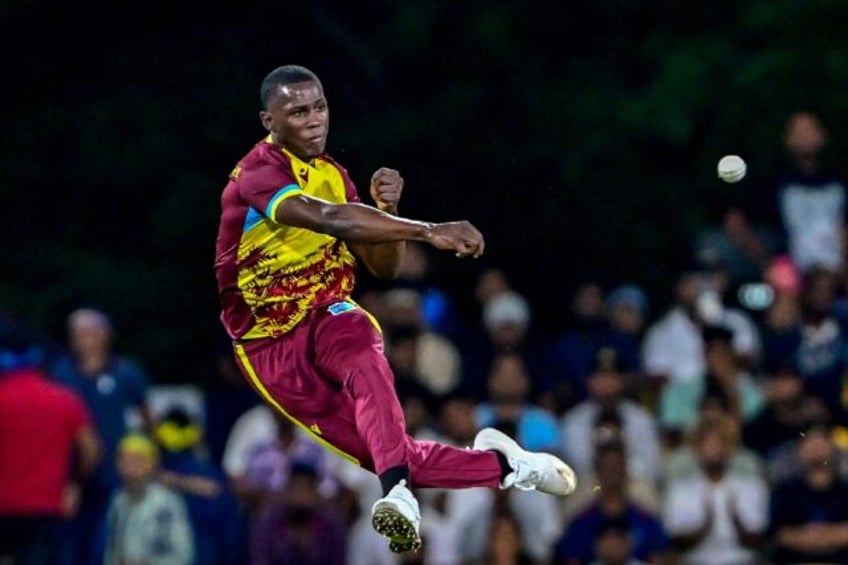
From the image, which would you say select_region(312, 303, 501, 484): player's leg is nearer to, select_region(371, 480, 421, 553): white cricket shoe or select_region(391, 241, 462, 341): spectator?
select_region(371, 480, 421, 553): white cricket shoe

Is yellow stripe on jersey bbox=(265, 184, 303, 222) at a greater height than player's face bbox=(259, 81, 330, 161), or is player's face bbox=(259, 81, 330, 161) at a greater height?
player's face bbox=(259, 81, 330, 161)

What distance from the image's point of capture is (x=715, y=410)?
15.9m

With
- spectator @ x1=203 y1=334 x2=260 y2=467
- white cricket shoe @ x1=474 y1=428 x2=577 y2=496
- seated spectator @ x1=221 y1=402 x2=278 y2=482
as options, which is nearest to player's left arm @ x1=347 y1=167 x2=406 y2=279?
white cricket shoe @ x1=474 y1=428 x2=577 y2=496

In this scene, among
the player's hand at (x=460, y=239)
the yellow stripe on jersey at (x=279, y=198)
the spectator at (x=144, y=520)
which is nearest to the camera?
the player's hand at (x=460, y=239)

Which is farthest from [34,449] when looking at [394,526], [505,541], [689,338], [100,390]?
[394,526]

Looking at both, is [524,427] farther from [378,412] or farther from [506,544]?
[378,412]

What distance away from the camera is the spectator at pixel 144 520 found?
15914 mm

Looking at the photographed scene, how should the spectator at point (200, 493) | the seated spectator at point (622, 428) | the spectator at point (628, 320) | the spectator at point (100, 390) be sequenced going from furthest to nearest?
1. the spectator at point (628, 320)
2. the spectator at point (100, 390)
3. the seated spectator at point (622, 428)
4. the spectator at point (200, 493)

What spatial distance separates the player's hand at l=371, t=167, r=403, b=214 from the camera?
10680 mm

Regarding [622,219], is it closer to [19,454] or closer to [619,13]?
[619,13]

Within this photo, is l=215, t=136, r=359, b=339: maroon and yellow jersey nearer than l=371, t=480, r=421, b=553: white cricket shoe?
No

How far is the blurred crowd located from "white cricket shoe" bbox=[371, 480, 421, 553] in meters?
4.98

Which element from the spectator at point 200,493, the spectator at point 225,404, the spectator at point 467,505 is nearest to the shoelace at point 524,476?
the spectator at point 467,505

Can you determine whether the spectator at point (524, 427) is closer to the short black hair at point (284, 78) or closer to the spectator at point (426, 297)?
the spectator at point (426, 297)
